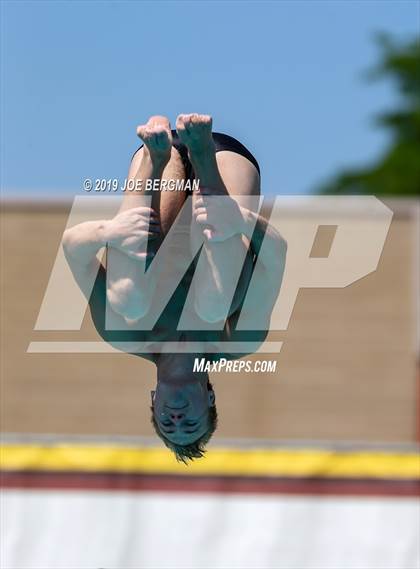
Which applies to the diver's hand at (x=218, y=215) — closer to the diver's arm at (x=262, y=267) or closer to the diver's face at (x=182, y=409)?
the diver's arm at (x=262, y=267)

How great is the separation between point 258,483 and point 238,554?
390 mm

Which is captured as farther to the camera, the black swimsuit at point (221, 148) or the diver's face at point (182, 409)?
the black swimsuit at point (221, 148)

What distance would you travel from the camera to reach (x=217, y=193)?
152 inches

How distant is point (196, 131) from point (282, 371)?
518cm

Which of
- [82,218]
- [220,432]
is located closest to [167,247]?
[82,218]

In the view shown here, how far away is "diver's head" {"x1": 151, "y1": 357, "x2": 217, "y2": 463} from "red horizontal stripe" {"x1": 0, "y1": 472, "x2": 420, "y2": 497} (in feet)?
5.84

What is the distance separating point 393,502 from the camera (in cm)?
614

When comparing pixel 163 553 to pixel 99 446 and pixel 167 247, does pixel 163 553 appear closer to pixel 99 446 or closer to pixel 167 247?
pixel 99 446

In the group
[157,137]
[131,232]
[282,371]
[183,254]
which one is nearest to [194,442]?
[183,254]

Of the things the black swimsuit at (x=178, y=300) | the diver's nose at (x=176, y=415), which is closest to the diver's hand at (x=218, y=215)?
the black swimsuit at (x=178, y=300)

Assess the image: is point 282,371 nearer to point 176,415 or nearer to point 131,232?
point 176,415

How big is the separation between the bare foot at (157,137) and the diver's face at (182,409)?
85 cm

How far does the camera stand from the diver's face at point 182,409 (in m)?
4.25

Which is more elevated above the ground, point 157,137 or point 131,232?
point 157,137
